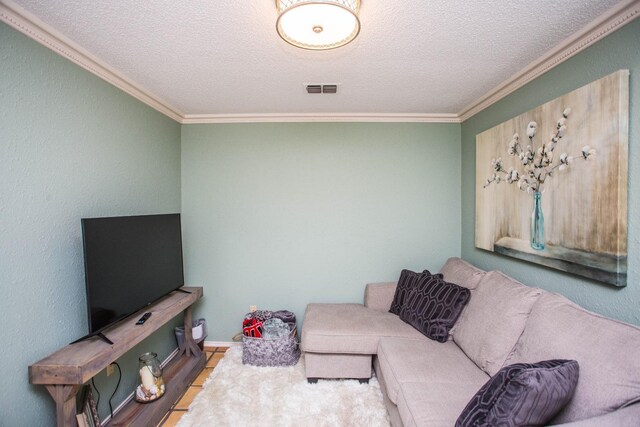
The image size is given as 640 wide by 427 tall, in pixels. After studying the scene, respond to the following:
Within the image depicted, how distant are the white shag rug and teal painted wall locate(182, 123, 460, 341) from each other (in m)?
0.73

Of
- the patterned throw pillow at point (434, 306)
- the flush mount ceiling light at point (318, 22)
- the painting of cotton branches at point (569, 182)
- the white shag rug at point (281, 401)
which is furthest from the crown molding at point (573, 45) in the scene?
the white shag rug at point (281, 401)

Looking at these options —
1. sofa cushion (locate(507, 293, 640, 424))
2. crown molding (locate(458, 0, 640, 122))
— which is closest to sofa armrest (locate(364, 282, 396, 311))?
sofa cushion (locate(507, 293, 640, 424))

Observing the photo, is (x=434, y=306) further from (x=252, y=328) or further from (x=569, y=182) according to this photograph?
(x=252, y=328)

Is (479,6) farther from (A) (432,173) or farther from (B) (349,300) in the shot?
(B) (349,300)

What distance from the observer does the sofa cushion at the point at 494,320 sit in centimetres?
165

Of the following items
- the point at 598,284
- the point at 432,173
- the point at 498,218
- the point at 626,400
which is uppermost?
the point at 432,173

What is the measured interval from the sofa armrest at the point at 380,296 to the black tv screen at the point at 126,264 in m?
1.84

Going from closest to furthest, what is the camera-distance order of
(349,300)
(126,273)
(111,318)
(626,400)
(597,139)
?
(626,400)
(597,139)
(111,318)
(126,273)
(349,300)

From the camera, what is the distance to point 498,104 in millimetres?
2484

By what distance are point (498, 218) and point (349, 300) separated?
167cm

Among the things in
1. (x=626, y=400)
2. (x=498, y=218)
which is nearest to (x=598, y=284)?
(x=626, y=400)

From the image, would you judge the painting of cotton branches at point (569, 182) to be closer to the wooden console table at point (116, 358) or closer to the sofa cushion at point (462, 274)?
the sofa cushion at point (462, 274)

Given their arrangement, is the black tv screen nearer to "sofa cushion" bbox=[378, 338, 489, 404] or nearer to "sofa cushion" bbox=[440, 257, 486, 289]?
"sofa cushion" bbox=[378, 338, 489, 404]

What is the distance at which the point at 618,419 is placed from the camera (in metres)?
0.94
